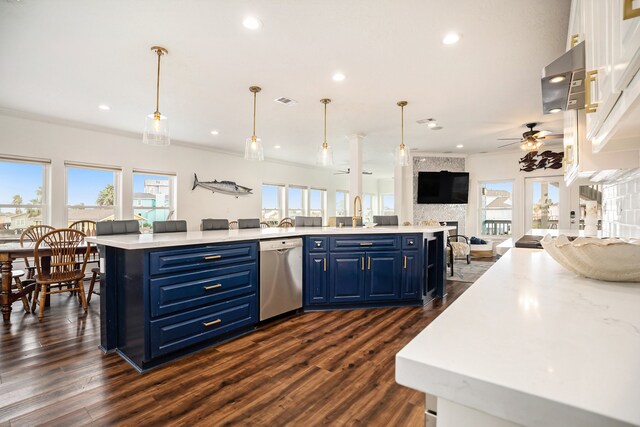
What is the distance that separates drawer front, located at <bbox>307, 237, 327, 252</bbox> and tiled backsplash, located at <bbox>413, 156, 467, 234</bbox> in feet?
15.8

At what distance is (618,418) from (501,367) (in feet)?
0.42

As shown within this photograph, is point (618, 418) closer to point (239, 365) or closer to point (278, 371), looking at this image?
point (278, 371)

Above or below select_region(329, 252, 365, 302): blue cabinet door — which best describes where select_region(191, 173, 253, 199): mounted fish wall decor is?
above

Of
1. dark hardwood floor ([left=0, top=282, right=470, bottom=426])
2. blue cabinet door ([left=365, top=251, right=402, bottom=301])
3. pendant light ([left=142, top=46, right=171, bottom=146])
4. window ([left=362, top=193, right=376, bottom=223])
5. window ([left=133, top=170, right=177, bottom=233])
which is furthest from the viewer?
window ([left=362, top=193, right=376, bottom=223])

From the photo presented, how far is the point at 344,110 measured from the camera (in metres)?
4.46

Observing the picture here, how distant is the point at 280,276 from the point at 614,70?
2.73m

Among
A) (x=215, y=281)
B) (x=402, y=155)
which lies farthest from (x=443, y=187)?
(x=215, y=281)

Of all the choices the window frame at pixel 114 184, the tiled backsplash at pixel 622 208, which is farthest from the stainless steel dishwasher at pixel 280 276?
the window frame at pixel 114 184

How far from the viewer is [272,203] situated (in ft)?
28.3

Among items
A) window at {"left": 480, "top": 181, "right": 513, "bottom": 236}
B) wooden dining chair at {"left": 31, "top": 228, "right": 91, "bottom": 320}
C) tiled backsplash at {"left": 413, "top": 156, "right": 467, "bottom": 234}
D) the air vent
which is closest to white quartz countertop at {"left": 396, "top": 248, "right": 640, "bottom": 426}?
the air vent

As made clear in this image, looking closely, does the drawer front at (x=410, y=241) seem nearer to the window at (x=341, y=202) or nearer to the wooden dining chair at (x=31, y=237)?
the wooden dining chair at (x=31, y=237)

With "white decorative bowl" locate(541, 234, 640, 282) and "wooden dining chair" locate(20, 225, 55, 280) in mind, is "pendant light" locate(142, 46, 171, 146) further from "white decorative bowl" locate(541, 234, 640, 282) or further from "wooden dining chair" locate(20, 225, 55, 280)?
"white decorative bowl" locate(541, 234, 640, 282)

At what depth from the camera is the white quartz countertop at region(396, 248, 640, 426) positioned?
0.37 m

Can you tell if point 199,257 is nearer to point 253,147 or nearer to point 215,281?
point 215,281
